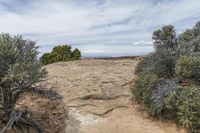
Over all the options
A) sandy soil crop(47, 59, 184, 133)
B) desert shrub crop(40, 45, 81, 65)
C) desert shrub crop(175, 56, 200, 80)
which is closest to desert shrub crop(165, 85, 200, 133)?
sandy soil crop(47, 59, 184, 133)

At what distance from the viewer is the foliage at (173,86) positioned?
7422 millimetres

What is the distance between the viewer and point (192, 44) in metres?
10.1

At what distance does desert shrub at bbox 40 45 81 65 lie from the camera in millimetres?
16625

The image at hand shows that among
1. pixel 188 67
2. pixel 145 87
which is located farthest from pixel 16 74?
pixel 188 67

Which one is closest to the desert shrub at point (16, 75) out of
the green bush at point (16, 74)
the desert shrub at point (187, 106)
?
the green bush at point (16, 74)

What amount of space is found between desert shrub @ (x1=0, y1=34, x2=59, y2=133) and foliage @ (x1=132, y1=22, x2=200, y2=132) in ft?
9.47

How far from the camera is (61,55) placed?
55.5 ft

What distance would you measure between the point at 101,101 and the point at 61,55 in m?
8.08

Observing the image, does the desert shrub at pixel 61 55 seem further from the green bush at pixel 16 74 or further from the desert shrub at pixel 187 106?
the desert shrub at pixel 187 106

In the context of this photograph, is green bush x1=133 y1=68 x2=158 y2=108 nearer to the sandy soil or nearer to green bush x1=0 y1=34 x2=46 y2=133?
the sandy soil

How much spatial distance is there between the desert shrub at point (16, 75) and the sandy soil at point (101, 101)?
1.32 meters

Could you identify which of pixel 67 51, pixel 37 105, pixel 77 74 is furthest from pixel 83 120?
pixel 67 51

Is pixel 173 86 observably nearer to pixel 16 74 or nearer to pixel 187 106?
pixel 187 106

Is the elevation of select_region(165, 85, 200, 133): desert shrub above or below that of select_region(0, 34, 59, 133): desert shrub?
below
